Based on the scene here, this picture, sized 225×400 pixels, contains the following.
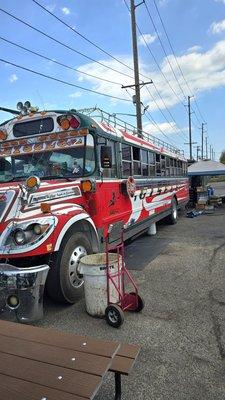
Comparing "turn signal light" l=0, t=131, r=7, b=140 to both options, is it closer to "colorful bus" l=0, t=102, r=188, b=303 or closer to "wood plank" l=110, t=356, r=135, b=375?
"colorful bus" l=0, t=102, r=188, b=303

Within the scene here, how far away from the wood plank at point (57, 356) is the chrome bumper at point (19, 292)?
54.5 inches

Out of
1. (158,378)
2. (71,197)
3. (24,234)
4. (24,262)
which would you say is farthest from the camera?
(71,197)

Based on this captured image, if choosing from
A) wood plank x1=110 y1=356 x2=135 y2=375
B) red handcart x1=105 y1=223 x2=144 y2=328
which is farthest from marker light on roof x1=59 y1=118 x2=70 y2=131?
wood plank x1=110 y1=356 x2=135 y2=375

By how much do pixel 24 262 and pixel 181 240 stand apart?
6350 millimetres

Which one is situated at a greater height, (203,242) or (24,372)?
(24,372)

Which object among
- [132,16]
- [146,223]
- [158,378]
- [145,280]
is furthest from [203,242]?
[132,16]

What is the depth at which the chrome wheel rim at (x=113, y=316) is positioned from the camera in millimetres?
4536

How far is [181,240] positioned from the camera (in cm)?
1047

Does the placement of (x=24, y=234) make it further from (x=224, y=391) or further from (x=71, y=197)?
(x=224, y=391)

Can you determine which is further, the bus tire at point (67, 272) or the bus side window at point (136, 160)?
the bus side window at point (136, 160)

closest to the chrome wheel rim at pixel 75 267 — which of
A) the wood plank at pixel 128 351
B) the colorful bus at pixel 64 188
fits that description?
the colorful bus at pixel 64 188

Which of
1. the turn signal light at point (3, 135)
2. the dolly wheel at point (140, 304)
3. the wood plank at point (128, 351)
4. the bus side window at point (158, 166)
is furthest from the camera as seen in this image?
the bus side window at point (158, 166)

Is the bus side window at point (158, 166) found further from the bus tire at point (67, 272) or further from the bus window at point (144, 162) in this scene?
the bus tire at point (67, 272)

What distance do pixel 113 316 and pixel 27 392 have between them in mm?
2489
